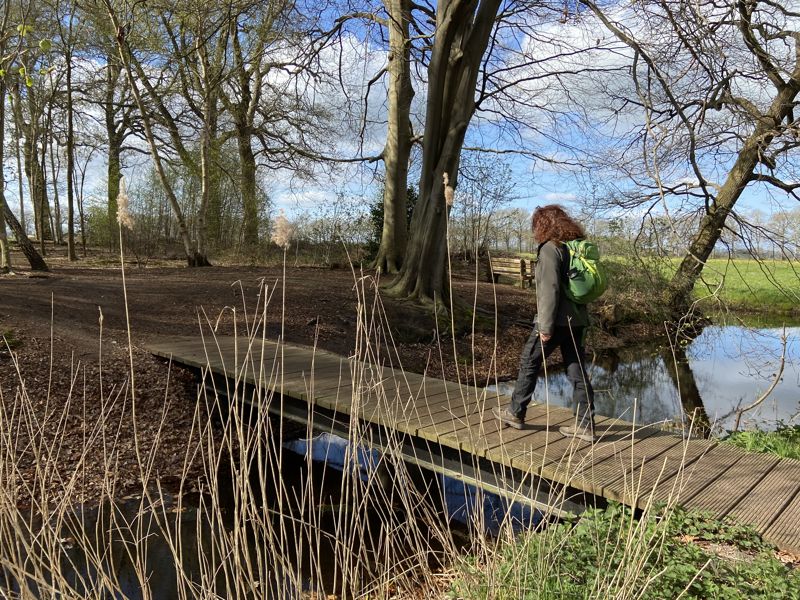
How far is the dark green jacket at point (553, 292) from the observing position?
3.48m

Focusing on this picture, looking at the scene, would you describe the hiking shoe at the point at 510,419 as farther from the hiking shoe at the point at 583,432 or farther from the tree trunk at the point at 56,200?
the tree trunk at the point at 56,200

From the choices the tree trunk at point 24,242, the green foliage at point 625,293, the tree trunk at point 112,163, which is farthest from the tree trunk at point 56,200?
the green foliage at point 625,293

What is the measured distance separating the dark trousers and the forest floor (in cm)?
50

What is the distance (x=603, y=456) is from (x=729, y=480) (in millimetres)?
684

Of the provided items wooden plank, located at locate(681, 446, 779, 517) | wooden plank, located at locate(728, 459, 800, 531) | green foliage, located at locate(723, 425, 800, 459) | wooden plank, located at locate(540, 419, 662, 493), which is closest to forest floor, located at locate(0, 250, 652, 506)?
wooden plank, located at locate(540, 419, 662, 493)

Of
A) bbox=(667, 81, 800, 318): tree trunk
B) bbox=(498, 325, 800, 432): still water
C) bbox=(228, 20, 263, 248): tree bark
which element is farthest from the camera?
→ bbox=(228, 20, 263, 248): tree bark

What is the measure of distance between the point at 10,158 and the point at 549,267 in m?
26.6

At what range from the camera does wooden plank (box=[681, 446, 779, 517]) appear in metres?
2.81

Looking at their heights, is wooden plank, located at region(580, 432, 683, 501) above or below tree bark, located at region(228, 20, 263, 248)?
below

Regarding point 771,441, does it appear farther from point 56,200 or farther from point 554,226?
point 56,200

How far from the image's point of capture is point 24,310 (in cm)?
713

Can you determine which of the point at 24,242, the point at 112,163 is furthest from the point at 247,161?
the point at 24,242

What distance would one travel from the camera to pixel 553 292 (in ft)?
11.5

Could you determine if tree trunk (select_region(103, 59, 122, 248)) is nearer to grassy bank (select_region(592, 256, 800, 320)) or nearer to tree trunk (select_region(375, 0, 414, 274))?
tree trunk (select_region(375, 0, 414, 274))
